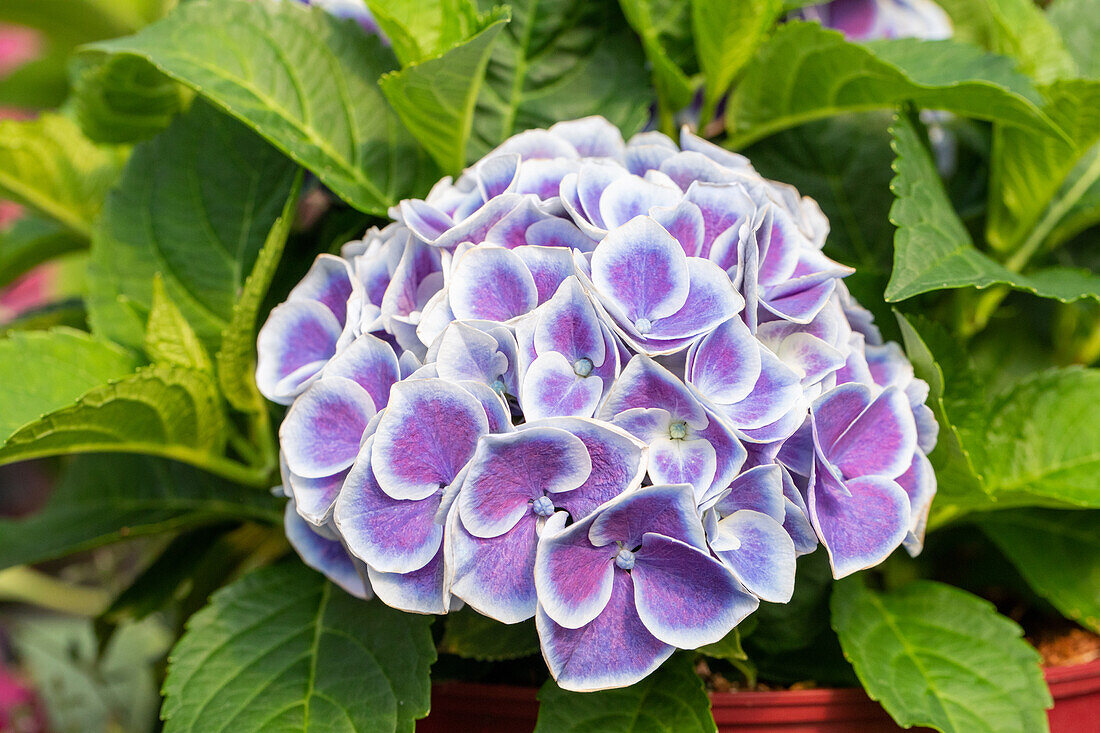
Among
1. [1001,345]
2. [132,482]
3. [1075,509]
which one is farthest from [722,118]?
[132,482]

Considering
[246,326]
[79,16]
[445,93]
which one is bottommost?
[79,16]

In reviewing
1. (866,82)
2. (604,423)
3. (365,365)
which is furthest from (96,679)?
(866,82)

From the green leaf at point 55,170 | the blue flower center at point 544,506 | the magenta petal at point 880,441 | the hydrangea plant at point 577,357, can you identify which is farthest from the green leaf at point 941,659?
the green leaf at point 55,170

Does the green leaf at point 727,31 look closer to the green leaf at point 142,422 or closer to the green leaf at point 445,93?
the green leaf at point 445,93

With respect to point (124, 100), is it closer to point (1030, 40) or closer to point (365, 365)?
point (365, 365)

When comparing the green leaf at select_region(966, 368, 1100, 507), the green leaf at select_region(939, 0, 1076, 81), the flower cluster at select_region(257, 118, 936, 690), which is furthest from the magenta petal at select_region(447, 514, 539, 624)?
the green leaf at select_region(939, 0, 1076, 81)

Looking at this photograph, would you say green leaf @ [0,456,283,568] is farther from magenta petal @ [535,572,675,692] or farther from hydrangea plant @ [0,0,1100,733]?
magenta petal @ [535,572,675,692]
